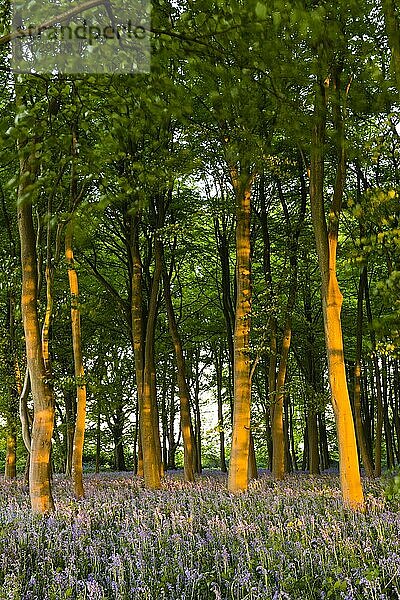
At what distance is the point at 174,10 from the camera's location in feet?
19.5

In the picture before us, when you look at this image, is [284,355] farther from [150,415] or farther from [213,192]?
[213,192]

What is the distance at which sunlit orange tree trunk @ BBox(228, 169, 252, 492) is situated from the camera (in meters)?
11.5

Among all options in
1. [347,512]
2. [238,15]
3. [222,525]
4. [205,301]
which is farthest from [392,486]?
[205,301]

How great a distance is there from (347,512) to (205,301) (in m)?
18.4

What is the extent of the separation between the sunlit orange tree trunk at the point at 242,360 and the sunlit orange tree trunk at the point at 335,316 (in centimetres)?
232

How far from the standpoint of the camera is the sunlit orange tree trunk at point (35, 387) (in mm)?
9086

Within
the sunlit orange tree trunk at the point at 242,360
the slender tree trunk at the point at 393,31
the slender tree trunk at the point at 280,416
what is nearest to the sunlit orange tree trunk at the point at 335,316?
the sunlit orange tree trunk at the point at 242,360

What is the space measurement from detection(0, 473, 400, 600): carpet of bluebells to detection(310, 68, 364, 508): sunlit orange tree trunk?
0.59 m

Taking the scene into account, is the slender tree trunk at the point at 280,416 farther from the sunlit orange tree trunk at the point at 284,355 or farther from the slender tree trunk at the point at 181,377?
the slender tree trunk at the point at 181,377

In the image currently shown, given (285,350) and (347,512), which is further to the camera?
(285,350)

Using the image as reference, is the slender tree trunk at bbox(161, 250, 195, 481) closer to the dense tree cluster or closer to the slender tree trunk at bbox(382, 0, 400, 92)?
the dense tree cluster

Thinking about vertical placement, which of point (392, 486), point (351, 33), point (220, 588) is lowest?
point (220, 588)

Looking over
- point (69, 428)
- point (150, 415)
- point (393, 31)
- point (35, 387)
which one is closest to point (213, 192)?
point (150, 415)

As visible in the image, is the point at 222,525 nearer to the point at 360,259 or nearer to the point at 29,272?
the point at 360,259
